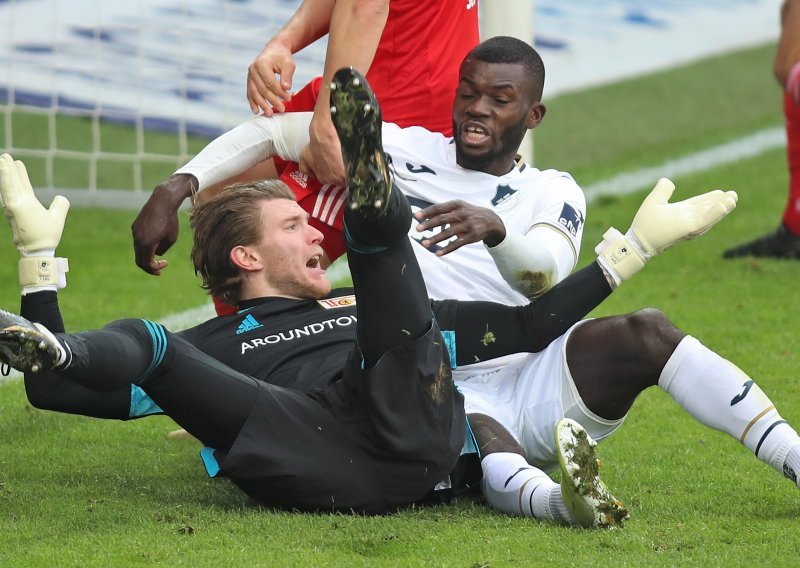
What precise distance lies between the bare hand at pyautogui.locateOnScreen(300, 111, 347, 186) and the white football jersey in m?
0.19

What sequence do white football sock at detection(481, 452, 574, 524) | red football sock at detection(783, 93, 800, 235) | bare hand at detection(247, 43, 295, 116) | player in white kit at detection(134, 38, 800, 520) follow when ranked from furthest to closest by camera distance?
red football sock at detection(783, 93, 800, 235)
bare hand at detection(247, 43, 295, 116)
player in white kit at detection(134, 38, 800, 520)
white football sock at detection(481, 452, 574, 524)

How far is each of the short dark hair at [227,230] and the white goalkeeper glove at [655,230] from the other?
0.91 metres

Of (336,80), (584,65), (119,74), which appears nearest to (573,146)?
(584,65)

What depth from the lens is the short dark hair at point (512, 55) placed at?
4.08 metres

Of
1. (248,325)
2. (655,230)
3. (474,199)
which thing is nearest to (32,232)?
(248,325)

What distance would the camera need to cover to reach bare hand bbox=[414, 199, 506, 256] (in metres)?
3.25

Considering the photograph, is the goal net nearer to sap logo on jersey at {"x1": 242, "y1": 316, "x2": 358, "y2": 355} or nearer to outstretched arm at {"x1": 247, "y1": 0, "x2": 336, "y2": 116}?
outstretched arm at {"x1": 247, "y1": 0, "x2": 336, "y2": 116}

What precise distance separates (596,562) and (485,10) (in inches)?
140

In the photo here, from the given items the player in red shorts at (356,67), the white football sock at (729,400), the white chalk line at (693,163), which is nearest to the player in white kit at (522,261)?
the white football sock at (729,400)

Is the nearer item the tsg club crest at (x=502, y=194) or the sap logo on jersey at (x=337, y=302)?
the sap logo on jersey at (x=337, y=302)

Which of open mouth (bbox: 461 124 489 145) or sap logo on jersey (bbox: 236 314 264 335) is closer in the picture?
sap logo on jersey (bbox: 236 314 264 335)

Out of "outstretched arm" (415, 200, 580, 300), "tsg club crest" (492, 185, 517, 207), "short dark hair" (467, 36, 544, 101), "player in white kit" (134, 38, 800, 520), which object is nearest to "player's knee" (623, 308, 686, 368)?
"player in white kit" (134, 38, 800, 520)

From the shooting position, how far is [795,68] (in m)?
3.61

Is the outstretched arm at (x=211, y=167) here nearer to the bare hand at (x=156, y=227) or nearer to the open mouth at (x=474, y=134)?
the bare hand at (x=156, y=227)
